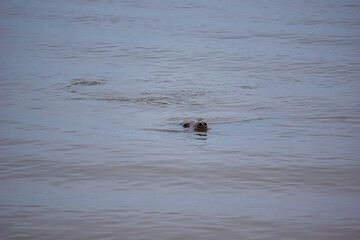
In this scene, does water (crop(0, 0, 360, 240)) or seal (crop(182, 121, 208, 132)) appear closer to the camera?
water (crop(0, 0, 360, 240))

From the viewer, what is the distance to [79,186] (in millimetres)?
6871

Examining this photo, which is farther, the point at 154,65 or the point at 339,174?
the point at 154,65

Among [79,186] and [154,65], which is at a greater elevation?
[154,65]

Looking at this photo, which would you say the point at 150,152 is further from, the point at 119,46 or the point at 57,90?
the point at 119,46

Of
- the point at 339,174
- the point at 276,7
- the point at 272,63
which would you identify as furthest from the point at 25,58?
the point at 276,7

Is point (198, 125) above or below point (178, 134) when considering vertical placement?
above

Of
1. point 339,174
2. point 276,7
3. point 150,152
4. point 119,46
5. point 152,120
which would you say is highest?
point 276,7

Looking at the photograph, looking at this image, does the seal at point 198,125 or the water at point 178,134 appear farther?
the seal at point 198,125

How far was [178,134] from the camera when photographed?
9094 millimetres

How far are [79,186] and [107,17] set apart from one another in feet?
56.8

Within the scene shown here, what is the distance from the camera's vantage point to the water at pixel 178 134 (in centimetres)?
594

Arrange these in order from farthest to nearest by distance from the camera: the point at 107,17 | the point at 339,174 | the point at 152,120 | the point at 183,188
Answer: the point at 107,17
the point at 152,120
the point at 339,174
the point at 183,188

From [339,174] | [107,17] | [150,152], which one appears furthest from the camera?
[107,17]

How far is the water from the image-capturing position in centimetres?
594
